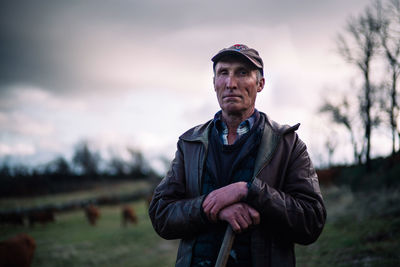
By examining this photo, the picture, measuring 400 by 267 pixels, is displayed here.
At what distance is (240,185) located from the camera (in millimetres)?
1769

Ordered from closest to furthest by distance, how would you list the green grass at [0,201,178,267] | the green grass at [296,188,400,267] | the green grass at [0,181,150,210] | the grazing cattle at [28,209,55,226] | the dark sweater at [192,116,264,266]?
the dark sweater at [192,116,264,266], the green grass at [296,188,400,267], the green grass at [0,201,178,267], the grazing cattle at [28,209,55,226], the green grass at [0,181,150,210]

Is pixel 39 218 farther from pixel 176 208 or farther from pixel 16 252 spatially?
pixel 176 208

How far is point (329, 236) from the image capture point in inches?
242

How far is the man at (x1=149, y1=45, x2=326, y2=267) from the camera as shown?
5.70 feet

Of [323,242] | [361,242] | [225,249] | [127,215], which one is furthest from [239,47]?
[127,215]

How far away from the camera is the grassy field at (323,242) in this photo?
4.57 m

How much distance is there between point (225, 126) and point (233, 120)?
107mm

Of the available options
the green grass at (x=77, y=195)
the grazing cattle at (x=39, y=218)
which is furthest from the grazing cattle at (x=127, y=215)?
the green grass at (x=77, y=195)

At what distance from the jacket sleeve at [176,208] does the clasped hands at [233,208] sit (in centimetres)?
8

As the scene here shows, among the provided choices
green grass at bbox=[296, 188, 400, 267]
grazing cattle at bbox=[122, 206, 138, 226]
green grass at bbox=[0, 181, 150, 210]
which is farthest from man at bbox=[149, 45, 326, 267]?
green grass at bbox=[0, 181, 150, 210]

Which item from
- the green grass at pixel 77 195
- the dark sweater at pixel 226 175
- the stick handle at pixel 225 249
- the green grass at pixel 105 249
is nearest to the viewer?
the stick handle at pixel 225 249

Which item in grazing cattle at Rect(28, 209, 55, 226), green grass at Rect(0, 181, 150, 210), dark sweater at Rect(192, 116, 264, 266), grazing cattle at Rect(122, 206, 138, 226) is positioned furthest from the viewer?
green grass at Rect(0, 181, 150, 210)

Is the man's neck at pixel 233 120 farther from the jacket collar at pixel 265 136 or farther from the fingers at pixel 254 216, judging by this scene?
the fingers at pixel 254 216

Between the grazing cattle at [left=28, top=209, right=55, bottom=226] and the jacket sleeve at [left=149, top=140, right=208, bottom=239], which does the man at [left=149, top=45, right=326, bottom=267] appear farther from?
the grazing cattle at [left=28, top=209, right=55, bottom=226]
